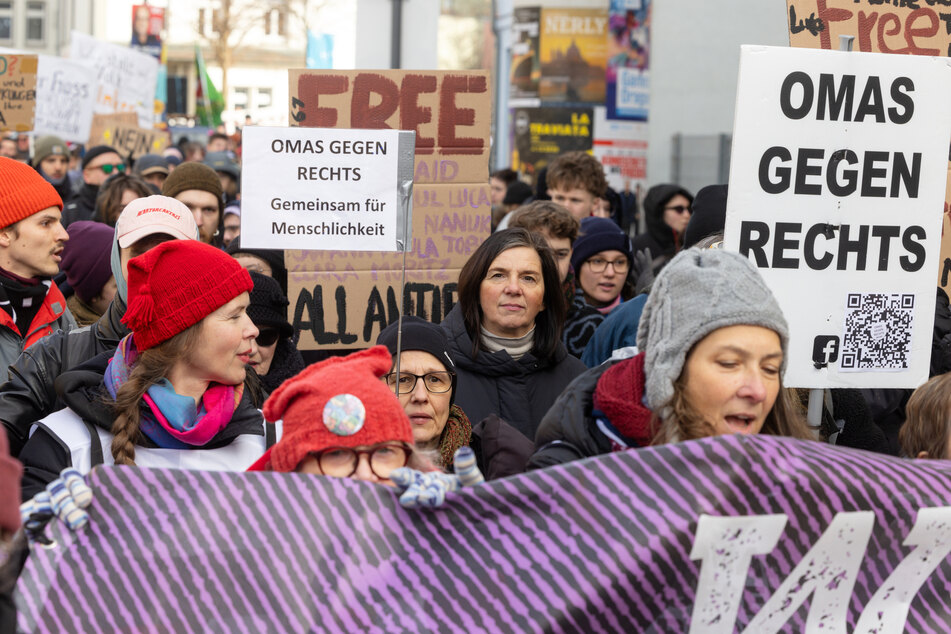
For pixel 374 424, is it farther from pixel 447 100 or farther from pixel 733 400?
pixel 447 100

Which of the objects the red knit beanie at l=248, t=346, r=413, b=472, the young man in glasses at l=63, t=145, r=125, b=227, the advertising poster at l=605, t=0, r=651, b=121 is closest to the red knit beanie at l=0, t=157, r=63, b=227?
the red knit beanie at l=248, t=346, r=413, b=472

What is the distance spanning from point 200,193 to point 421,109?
1.45 m

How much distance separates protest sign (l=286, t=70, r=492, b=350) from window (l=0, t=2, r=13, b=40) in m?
61.3

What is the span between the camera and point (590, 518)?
239 centimetres

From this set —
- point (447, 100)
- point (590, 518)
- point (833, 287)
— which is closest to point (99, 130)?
point (447, 100)

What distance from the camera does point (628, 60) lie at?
47.1 ft

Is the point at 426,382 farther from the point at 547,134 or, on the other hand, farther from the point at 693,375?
the point at 547,134

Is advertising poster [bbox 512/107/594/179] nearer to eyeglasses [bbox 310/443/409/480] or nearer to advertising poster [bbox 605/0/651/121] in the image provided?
advertising poster [bbox 605/0/651/121]

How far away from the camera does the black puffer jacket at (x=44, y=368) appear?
335cm

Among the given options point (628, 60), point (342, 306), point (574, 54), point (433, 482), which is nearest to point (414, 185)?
point (342, 306)

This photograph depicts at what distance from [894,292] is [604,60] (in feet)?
35.8

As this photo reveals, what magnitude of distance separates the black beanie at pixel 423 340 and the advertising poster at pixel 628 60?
10418 mm

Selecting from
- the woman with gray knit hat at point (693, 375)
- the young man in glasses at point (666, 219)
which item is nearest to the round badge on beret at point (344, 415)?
the woman with gray knit hat at point (693, 375)

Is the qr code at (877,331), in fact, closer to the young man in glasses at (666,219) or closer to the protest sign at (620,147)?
the young man in glasses at (666,219)
